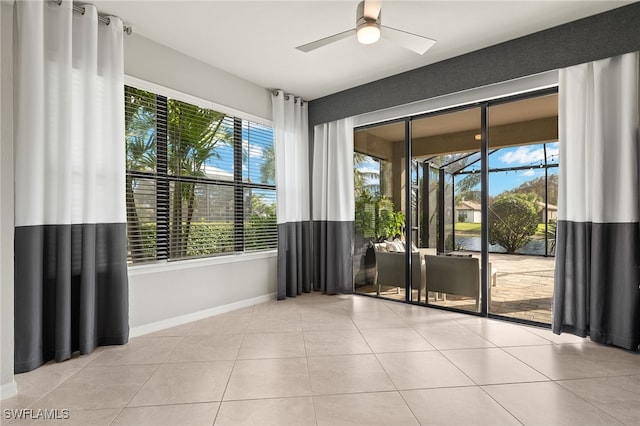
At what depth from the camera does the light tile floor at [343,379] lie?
6.24 ft

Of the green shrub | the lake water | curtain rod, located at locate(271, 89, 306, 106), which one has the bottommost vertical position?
the lake water

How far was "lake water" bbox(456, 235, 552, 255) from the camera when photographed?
3.42 metres

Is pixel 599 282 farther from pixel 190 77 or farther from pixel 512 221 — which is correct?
pixel 190 77

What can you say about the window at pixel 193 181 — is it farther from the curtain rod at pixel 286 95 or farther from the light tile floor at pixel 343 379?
the light tile floor at pixel 343 379

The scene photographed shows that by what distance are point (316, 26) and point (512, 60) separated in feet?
6.34

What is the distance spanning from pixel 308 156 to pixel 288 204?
911 mm

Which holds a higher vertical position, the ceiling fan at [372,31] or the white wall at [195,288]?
the ceiling fan at [372,31]

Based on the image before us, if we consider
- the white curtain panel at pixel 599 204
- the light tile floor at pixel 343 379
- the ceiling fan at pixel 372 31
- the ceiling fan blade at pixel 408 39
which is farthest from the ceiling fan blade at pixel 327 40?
the light tile floor at pixel 343 379

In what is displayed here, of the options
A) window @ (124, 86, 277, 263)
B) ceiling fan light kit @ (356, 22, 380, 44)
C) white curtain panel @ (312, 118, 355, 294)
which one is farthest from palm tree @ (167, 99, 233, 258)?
ceiling fan light kit @ (356, 22, 380, 44)

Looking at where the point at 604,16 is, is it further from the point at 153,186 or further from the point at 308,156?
the point at 153,186

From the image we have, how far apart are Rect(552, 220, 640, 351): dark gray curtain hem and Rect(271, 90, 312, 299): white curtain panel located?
2994mm

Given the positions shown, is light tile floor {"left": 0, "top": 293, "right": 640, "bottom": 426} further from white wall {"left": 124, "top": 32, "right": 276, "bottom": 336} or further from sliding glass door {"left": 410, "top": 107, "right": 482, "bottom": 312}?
sliding glass door {"left": 410, "top": 107, "right": 482, "bottom": 312}

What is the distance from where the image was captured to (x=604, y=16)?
2818 mm

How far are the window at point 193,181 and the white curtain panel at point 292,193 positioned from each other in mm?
171
